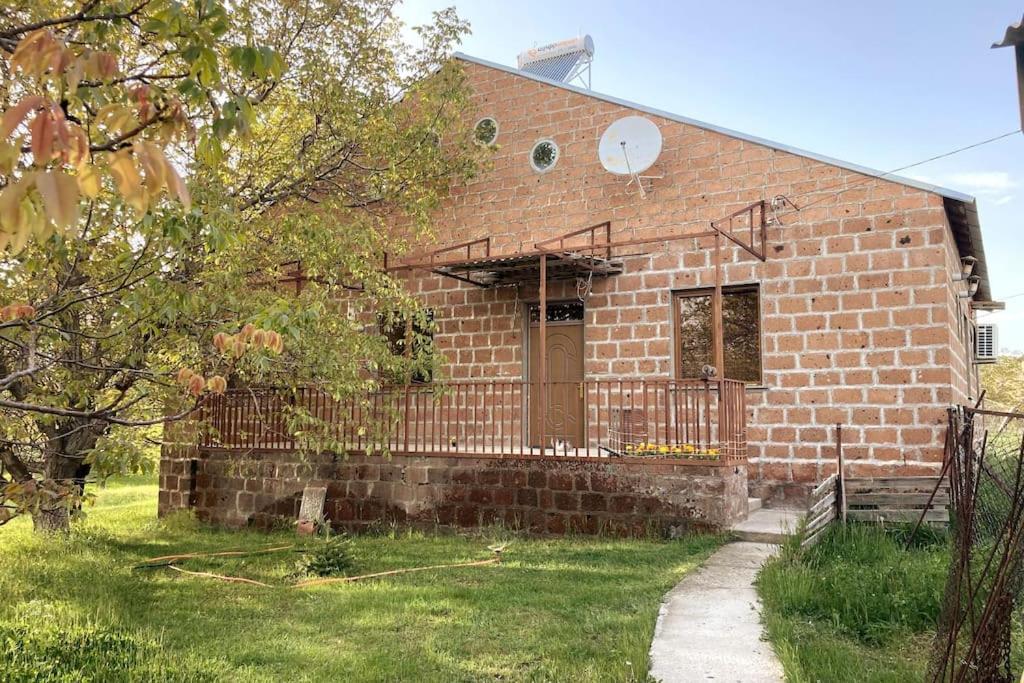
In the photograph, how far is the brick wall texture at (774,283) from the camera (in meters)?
9.35

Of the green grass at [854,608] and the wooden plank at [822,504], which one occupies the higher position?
the wooden plank at [822,504]

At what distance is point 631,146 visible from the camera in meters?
10.8

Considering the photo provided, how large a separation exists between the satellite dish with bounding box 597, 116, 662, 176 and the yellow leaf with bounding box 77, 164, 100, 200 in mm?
9649

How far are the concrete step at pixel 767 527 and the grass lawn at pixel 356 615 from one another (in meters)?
0.39

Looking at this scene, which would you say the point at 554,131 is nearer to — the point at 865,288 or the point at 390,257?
the point at 390,257

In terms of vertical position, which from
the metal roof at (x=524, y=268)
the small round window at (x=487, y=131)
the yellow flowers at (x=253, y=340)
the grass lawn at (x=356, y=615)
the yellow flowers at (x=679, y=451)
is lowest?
the grass lawn at (x=356, y=615)

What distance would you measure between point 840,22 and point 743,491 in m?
7.97

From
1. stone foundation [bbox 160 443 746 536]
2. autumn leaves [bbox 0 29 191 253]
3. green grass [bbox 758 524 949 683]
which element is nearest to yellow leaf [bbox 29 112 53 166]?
autumn leaves [bbox 0 29 191 253]

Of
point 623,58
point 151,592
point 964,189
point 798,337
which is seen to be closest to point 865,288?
point 798,337

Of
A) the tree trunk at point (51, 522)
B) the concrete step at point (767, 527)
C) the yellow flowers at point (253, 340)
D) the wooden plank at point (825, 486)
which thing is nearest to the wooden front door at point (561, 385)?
the concrete step at point (767, 527)

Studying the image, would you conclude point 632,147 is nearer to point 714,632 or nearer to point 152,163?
point 714,632

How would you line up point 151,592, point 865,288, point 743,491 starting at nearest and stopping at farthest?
1. point 151,592
2. point 743,491
3. point 865,288

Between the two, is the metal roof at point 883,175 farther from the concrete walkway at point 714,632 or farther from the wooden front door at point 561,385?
the concrete walkway at point 714,632

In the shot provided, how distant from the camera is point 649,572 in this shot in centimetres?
688
